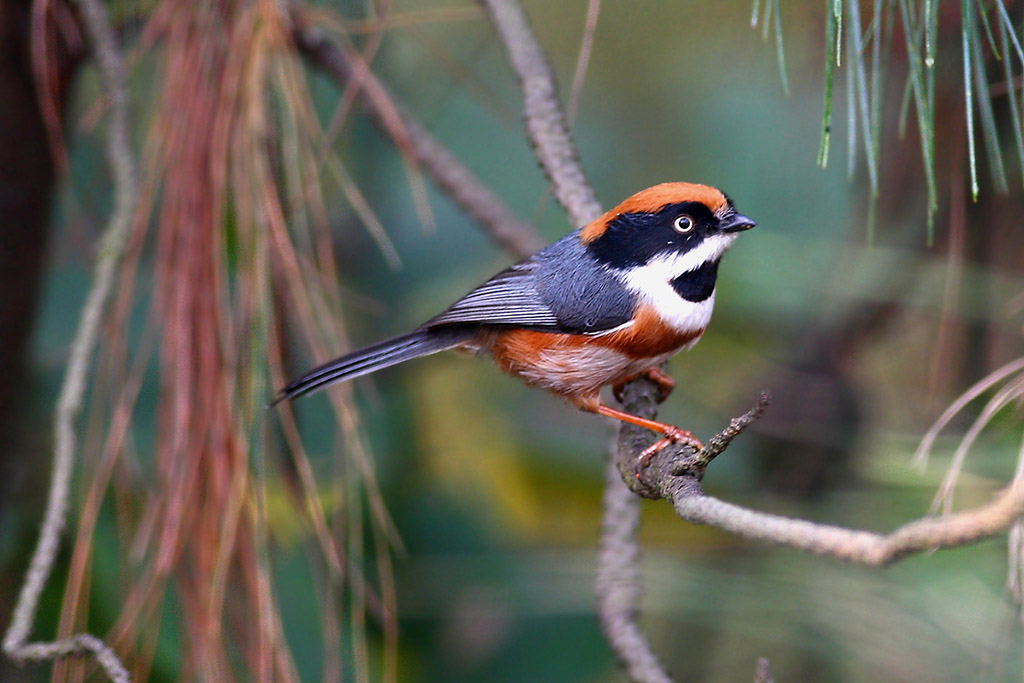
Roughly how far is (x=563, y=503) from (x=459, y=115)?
70.6 inches

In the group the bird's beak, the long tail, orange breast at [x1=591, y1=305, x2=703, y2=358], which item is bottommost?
orange breast at [x1=591, y1=305, x2=703, y2=358]

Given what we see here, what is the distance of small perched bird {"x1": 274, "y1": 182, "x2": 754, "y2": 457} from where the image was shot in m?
2.36

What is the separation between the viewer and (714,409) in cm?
358

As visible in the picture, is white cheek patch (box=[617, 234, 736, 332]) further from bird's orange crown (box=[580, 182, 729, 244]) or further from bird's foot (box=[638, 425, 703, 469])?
bird's foot (box=[638, 425, 703, 469])

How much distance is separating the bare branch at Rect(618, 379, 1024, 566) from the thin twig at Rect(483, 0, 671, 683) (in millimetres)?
658

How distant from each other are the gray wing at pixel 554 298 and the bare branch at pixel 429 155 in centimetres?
21

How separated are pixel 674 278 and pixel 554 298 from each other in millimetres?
320

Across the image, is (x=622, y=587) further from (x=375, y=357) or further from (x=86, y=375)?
(x=86, y=375)

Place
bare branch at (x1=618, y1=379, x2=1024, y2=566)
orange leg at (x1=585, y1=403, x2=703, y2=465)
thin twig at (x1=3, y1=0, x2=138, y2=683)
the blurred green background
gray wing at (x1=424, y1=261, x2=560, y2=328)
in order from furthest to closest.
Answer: the blurred green background
gray wing at (x1=424, y1=261, x2=560, y2=328)
orange leg at (x1=585, y1=403, x2=703, y2=465)
thin twig at (x1=3, y1=0, x2=138, y2=683)
bare branch at (x1=618, y1=379, x2=1024, y2=566)

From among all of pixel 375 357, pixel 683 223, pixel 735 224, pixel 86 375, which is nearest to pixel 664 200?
pixel 683 223

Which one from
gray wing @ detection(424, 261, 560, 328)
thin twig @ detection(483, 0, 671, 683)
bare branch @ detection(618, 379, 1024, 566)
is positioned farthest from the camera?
gray wing @ detection(424, 261, 560, 328)

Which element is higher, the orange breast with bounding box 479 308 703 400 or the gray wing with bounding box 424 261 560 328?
the gray wing with bounding box 424 261 560 328

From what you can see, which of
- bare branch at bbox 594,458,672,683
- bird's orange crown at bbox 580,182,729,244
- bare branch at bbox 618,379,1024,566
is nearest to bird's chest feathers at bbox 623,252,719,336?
bird's orange crown at bbox 580,182,729,244

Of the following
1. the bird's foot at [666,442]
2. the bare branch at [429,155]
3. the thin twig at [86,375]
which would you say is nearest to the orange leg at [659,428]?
the bird's foot at [666,442]
